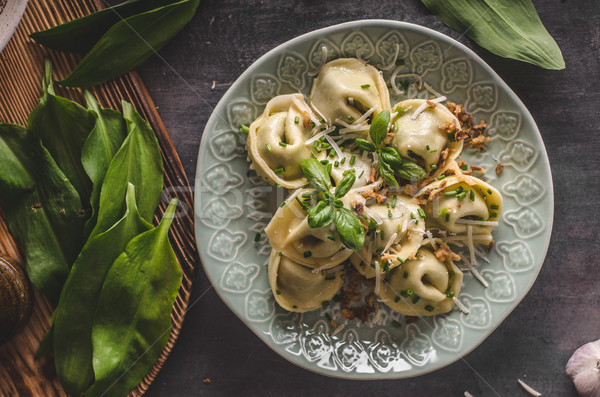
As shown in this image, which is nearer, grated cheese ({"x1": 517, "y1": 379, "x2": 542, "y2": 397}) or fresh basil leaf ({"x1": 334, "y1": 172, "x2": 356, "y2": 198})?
fresh basil leaf ({"x1": 334, "y1": 172, "x2": 356, "y2": 198})

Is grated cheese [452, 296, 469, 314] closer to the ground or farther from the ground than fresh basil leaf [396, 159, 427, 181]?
closer to the ground

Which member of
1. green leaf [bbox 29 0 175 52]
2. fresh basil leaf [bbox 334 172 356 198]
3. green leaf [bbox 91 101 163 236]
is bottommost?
fresh basil leaf [bbox 334 172 356 198]

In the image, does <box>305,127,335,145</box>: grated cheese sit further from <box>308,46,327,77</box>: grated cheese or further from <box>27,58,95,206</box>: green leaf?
<box>27,58,95,206</box>: green leaf

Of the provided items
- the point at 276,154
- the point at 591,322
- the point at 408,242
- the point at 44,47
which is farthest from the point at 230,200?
the point at 591,322

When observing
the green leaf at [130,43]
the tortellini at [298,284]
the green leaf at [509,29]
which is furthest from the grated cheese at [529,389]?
the green leaf at [130,43]

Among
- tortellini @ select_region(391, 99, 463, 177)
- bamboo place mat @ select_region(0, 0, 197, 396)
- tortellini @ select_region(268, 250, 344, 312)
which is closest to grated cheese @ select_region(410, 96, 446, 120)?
tortellini @ select_region(391, 99, 463, 177)

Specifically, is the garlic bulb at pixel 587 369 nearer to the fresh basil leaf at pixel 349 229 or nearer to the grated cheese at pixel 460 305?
the grated cheese at pixel 460 305

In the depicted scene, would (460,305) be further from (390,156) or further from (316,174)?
(316,174)

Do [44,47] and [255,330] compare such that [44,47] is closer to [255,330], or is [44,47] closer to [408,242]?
[255,330]
